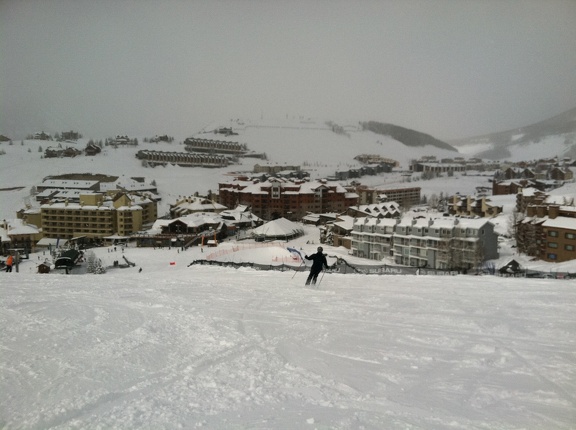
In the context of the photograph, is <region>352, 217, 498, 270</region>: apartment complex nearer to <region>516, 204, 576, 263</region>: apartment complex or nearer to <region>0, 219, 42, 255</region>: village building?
<region>516, 204, 576, 263</region>: apartment complex

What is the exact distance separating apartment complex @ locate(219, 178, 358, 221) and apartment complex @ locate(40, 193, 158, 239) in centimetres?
800

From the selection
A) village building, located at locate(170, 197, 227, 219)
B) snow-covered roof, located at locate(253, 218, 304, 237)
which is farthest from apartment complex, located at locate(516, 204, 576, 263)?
village building, located at locate(170, 197, 227, 219)

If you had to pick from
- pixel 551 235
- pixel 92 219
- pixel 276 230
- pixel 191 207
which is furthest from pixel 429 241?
pixel 92 219

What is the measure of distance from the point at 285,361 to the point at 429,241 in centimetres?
1258

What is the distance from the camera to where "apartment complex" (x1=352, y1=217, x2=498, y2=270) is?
12898 mm

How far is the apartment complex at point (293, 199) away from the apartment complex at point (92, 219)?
800 cm

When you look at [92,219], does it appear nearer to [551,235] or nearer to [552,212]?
[551,235]

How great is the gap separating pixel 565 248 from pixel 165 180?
1245 inches

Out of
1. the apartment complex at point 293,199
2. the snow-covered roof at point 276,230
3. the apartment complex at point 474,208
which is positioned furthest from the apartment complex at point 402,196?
the snow-covered roof at point 276,230

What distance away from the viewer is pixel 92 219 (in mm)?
21125

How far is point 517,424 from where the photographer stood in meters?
1.38

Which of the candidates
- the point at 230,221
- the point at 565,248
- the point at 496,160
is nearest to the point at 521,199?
the point at 565,248

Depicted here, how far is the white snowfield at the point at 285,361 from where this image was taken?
4.64 feet

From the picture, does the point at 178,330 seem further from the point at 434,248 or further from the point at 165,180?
the point at 165,180
